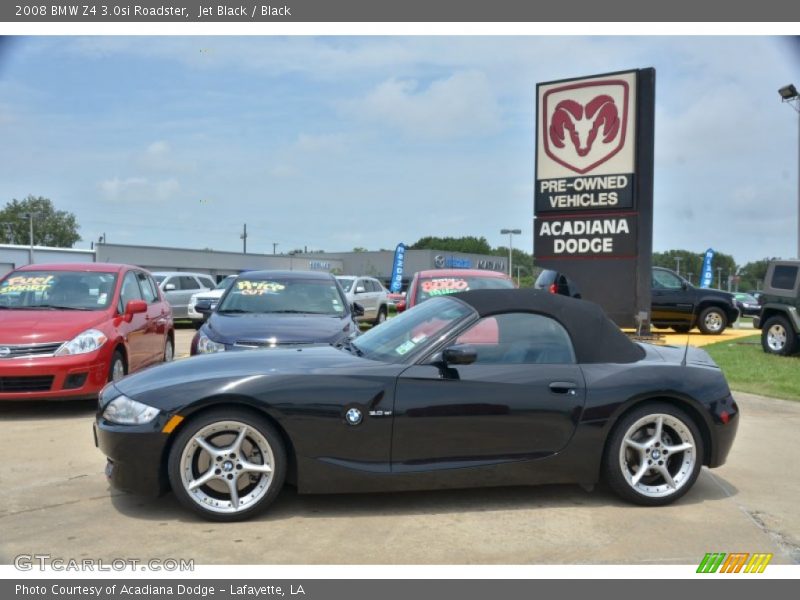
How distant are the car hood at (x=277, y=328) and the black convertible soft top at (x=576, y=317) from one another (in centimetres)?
273

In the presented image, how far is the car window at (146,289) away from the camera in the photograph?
30.2 ft

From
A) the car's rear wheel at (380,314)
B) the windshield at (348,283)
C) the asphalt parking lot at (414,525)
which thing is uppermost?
the windshield at (348,283)

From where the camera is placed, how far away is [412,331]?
4727mm

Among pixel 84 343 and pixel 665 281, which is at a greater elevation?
pixel 665 281

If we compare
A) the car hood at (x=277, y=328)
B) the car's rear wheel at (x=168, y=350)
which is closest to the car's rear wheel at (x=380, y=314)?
the car's rear wheel at (x=168, y=350)

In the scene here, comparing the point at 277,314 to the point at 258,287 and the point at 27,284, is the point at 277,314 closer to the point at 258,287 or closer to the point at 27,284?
the point at 258,287

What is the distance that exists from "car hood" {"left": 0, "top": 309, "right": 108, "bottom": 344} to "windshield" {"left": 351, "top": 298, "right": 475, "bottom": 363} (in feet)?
11.9

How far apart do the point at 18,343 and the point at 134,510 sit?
343 cm

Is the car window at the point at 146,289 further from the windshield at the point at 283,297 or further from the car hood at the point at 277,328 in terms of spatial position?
the car hood at the point at 277,328

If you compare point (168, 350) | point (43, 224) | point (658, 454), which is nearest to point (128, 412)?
point (658, 454)

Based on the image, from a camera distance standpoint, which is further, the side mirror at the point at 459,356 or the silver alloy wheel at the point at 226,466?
the side mirror at the point at 459,356

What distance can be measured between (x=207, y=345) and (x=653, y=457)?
4.54m
